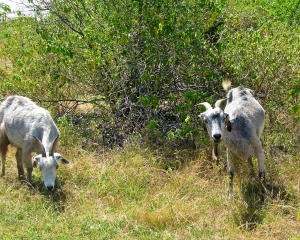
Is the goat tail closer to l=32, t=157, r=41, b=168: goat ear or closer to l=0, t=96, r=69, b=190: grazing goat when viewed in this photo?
l=0, t=96, r=69, b=190: grazing goat

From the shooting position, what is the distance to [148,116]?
797 cm

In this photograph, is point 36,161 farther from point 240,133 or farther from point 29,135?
point 240,133

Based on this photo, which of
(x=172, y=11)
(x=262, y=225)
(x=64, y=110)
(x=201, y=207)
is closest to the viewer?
(x=262, y=225)

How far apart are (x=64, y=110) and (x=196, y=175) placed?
11.5 feet

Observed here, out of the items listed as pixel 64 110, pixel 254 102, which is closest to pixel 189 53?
pixel 254 102

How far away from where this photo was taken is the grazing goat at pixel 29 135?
629 centimetres

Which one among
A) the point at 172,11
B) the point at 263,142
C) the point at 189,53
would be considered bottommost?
the point at 263,142

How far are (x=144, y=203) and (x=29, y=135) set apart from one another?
214 centimetres

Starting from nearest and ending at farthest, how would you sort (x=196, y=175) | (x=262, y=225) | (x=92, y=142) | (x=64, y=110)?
(x=262, y=225) < (x=196, y=175) < (x=92, y=142) < (x=64, y=110)

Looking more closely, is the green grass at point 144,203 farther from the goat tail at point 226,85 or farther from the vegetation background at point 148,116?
the goat tail at point 226,85

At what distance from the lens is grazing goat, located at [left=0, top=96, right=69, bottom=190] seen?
20.6 feet

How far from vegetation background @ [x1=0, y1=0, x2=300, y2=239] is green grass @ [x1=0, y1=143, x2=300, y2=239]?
0.06 feet

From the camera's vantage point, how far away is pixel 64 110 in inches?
362

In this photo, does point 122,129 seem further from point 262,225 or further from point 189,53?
point 262,225
